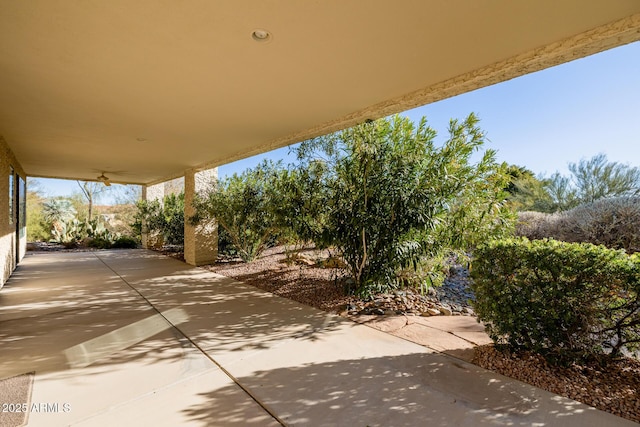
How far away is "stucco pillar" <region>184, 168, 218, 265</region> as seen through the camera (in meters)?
8.36

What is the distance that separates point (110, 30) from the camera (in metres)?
2.29

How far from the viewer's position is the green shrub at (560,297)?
7.37 ft

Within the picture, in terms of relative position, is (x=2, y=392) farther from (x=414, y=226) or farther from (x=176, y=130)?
(x=414, y=226)

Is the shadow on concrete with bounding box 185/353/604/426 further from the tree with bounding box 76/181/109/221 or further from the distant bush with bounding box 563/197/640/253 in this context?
the tree with bounding box 76/181/109/221

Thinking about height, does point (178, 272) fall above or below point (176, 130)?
below

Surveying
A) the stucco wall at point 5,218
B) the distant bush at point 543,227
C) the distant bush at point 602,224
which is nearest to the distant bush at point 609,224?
the distant bush at point 602,224

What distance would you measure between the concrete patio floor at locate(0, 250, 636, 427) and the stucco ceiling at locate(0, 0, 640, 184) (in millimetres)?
2814

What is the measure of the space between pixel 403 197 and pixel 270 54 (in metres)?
2.43

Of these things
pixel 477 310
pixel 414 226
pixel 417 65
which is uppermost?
pixel 417 65

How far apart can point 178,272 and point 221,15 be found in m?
6.38

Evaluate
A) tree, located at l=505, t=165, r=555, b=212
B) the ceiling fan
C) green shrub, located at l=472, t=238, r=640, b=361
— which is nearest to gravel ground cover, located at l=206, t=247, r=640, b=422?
green shrub, located at l=472, t=238, r=640, b=361

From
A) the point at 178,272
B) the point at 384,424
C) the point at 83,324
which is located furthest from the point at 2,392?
the point at 178,272

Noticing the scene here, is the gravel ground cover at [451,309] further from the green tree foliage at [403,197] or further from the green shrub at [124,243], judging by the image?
the green shrub at [124,243]

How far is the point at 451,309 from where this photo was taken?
4391 millimetres
